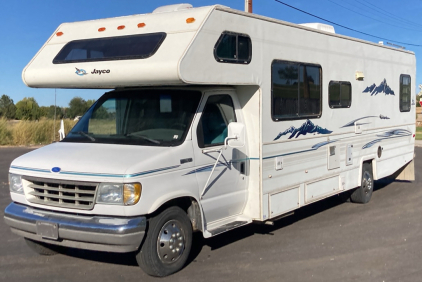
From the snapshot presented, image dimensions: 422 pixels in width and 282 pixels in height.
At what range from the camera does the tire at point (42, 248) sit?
606 centimetres

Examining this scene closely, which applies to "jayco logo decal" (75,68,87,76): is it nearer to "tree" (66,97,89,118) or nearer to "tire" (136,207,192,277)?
"tire" (136,207,192,277)

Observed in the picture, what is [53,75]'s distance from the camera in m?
6.11

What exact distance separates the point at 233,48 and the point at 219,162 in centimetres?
138

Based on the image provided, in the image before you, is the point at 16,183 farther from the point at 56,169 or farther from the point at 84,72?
the point at 84,72

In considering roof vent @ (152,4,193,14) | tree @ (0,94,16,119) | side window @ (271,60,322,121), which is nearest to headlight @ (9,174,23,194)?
roof vent @ (152,4,193,14)

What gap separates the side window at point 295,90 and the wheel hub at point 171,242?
85.2 inches

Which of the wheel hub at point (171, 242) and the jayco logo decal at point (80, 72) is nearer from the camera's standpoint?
the wheel hub at point (171, 242)

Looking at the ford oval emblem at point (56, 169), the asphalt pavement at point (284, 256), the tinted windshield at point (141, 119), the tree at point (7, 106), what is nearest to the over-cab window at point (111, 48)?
the tinted windshield at point (141, 119)

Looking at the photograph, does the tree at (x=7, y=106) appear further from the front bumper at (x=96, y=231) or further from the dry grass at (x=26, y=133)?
the front bumper at (x=96, y=231)

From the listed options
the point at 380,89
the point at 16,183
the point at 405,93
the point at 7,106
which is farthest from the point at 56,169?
the point at 7,106

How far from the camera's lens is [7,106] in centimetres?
4075

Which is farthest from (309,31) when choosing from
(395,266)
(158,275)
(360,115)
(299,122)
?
(158,275)

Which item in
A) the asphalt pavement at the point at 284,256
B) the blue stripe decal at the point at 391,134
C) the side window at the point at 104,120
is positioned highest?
the side window at the point at 104,120

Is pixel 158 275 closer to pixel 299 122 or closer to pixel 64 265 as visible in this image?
pixel 64 265
